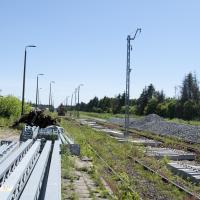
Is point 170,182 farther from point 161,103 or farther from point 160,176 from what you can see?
point 161,103

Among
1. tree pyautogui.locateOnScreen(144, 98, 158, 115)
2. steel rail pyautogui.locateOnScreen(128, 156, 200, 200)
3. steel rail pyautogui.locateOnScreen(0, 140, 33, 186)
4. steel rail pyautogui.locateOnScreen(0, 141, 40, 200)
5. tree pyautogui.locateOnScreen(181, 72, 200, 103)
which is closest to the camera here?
steel rail pyautogui.locateOnScreen(0, 141, 40, 200)

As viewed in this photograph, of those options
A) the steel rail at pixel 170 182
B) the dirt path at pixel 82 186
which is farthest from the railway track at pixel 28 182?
the steel rail at pixel 170 182

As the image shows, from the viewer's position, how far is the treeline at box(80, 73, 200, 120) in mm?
80625

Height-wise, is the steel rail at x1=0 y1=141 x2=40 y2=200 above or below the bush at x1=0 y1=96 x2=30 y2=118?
below

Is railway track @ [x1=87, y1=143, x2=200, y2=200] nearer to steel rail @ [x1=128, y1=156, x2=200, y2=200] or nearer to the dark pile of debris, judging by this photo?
steel rail @ [x1=128, y1=156, x2=200, y2=200]

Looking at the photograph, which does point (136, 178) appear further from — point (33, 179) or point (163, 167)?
point (33, 179)

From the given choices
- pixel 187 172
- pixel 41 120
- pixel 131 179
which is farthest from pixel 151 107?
pixel 131 179

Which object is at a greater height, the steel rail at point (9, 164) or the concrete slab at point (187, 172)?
the steel rail at point (9, 164)

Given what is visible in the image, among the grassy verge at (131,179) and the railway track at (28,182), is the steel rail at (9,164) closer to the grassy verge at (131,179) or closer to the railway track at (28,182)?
the railway track at (28,182)

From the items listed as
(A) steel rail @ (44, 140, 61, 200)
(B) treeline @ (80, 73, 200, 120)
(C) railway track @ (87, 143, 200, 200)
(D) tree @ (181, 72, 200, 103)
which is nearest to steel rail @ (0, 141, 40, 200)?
(A) steel rail @ (44, 140, 61, 200)

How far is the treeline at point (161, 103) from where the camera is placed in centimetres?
8062

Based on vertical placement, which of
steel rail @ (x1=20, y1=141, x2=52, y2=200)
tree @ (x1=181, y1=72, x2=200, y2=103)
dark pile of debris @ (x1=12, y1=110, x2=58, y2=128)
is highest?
tree @ (x1=181, y1=72, x2=200, y2=103)

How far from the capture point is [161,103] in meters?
92.8

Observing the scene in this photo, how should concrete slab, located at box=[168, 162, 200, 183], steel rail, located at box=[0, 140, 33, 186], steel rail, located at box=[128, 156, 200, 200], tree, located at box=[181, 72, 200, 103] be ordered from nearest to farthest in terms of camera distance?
steel rail, located at box=[0, 140, 33, 186]
steel rail, located at box=[128, 156, 200, 200]
concrete slab, located at box=[168, 162, 200, 183]
tree, located at box=[181, 72, 200, 103]
